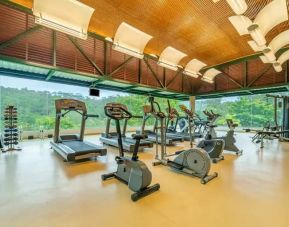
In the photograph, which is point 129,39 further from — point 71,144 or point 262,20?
point 71,144

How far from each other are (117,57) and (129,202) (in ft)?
24.1

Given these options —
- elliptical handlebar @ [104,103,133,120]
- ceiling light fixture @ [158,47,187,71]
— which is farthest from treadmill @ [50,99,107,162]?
ceiling light fixture @ [158,47,187,71]

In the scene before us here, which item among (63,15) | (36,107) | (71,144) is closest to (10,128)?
(71,144)

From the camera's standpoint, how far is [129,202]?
2.28m

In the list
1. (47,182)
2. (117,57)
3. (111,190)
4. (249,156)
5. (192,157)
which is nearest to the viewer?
(111,190)

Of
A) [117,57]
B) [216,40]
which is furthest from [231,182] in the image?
[117,57]

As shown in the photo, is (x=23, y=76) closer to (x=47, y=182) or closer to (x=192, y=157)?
(x=47, y=182)

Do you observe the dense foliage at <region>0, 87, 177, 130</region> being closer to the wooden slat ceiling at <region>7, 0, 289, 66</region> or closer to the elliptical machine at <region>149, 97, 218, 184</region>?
the wooden slat ceiling at <region>7, 0, 289, 66</region>

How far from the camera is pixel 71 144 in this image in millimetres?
4984

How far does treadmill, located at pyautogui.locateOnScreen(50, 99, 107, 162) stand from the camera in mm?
4031

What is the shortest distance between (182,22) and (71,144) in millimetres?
5045

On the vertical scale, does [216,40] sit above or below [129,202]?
above

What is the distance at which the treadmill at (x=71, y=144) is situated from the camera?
4.03 meters

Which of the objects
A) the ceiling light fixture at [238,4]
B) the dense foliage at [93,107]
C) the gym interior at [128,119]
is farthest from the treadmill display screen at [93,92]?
the ceiling light fixture at [238,4]
